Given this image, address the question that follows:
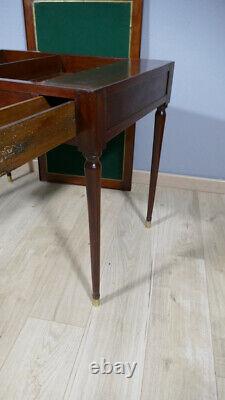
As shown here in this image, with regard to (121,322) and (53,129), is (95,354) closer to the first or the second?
(121,322)

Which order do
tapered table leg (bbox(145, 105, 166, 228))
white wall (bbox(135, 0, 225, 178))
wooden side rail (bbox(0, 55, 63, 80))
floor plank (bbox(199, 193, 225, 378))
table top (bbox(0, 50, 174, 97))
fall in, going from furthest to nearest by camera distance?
white wall (bbox(135, 0, 225, 178)) < tapered table leg (bbox(145, 105, 166, 228)) < wooden side rail (bbox(0, 55, 63, 80)) < floor plank (bbox(199, 193, 225, 378)) < table top (bbox(0, 50, 174, 97))

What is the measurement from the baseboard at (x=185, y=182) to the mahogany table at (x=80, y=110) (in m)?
0.68

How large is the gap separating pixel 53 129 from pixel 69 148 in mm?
1014

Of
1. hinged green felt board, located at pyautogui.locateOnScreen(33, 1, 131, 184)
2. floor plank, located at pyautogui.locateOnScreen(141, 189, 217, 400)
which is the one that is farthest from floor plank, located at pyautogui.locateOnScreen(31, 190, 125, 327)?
hinged green felt board, located at pyautogui.locateOnScreen(33, 1, 131, 184)

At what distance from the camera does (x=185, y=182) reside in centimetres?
173

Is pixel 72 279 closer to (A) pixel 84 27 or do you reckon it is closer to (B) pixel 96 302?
(B) pixel 96 302

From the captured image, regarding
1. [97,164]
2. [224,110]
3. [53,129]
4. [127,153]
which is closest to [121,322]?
[97,164]

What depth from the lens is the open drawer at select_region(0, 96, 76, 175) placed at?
23.0 inches

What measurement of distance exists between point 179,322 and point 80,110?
668 mm

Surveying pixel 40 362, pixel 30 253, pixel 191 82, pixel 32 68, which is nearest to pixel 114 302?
pixel 40 362

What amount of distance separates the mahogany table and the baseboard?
68 cm

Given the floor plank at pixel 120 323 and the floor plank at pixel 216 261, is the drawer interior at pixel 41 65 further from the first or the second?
the floor plank at pixel 216 261

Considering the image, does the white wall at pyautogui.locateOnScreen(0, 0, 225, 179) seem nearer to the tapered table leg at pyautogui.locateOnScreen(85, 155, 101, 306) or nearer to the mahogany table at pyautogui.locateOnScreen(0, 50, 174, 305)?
the mahogany table at pyautogui.locateOnScreen(0, 50, 174, 305)

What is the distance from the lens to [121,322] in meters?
0.98
